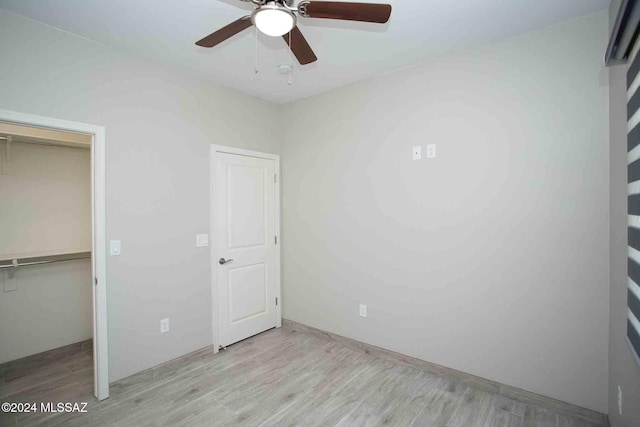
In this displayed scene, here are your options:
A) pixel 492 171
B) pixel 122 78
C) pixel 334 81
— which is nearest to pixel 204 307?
pixel 122 78

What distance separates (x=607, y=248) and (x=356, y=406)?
2.06m

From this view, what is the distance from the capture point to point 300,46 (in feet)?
5.57

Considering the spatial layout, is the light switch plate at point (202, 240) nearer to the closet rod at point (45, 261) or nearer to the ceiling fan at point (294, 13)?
the closet rod at point (45, 261)

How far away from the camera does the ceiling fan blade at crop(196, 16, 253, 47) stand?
1493 millimetres

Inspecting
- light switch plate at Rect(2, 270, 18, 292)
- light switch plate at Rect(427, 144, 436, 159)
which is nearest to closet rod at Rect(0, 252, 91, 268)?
light switch plate at Rect(2, 270, 18, 292)

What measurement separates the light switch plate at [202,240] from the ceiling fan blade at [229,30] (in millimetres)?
1826

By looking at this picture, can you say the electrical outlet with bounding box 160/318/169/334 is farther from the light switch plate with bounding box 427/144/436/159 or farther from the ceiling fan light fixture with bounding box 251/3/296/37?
the light switch plate with bounding box 427/144/436/159

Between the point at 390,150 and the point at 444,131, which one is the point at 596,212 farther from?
the point at 390,150

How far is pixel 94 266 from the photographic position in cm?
230

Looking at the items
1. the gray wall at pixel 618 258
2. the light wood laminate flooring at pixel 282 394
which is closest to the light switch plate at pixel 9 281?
the light wood laminate flooring at pixel 282 394

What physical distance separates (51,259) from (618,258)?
453 cm

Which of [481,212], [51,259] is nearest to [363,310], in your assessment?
[481,212]

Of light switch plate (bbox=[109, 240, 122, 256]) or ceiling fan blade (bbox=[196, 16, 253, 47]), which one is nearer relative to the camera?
ceiling fan blade (bbox=[196, 16, 253, 47])

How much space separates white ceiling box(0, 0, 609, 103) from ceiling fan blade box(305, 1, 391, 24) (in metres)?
0.50
